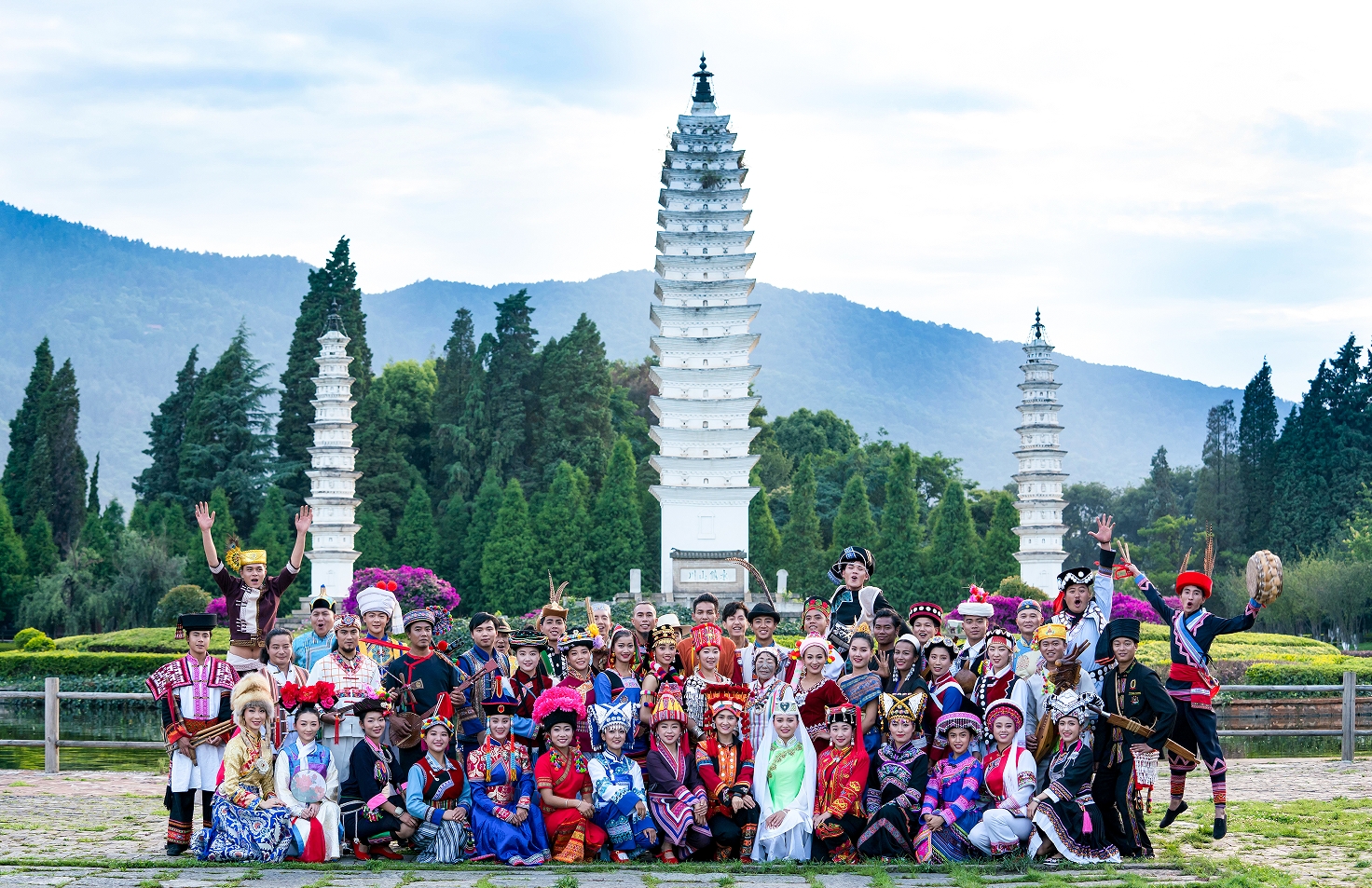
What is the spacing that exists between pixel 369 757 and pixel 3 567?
32984mm

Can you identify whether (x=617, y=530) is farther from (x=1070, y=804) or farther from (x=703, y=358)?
(x=1070, y=804)

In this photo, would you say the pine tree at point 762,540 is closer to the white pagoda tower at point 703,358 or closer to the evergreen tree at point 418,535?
the white pagoda tower at point 703,358

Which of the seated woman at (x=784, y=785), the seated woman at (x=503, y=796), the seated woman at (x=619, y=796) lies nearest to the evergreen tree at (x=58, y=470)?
the seated woman at (x=503, y=796)

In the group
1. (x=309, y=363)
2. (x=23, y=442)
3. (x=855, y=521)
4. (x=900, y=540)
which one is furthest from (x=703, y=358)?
(x=23, y=442)

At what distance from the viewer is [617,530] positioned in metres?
38.2

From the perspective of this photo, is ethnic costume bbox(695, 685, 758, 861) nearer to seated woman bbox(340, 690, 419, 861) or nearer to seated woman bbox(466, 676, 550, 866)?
seated woman bbox(466, 676, 550, 866)

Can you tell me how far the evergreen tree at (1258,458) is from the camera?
40.2m

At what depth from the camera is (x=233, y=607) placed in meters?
9.56

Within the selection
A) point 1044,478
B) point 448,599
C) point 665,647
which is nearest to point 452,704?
point 665,647

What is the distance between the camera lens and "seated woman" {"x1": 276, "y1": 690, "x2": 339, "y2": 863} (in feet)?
26.3

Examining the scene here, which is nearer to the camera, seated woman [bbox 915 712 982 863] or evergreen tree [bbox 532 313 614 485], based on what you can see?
seated woman [bbox 915 712 982 863]

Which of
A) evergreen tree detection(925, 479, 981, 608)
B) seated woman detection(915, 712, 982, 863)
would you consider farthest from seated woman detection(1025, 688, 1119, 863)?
evergreen tree detection(925, 479, 981, 608)

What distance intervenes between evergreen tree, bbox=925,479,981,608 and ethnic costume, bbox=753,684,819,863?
100 ft

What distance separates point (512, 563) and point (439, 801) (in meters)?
29.6
